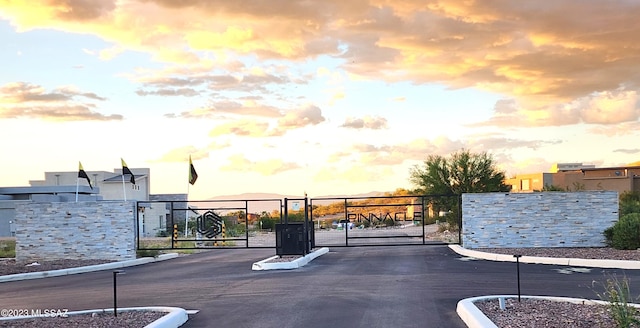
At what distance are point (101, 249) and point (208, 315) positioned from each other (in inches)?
607

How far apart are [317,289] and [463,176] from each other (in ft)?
81.9

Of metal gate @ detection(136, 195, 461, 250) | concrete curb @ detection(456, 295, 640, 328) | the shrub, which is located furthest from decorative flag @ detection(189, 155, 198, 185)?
concrete curb @ detection(456, 295, 640, 328)

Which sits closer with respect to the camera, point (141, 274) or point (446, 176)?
point (141, 274)

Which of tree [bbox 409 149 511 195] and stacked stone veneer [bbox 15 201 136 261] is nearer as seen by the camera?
stacked stone veneer [bbox 15 201 136 261]

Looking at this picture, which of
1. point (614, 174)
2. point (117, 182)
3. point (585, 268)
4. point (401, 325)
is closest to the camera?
point (401, 325)

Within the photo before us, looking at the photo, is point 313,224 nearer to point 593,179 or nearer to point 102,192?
point 102,192

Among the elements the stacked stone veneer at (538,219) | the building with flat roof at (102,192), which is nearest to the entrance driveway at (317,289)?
the stacked stone veneer at (538,219)

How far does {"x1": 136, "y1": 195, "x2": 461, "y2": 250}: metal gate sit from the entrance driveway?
3316 millimetres

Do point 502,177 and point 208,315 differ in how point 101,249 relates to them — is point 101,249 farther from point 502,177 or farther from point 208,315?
point 502,177

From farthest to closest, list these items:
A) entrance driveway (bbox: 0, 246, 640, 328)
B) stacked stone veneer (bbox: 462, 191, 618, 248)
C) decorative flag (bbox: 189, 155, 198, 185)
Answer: decorative flag (bbox: 189, 155, 198, 185)
stacked stone veneer (bbox: 462, 191, 618, 248)
entrance driveway (bbox: 0, 246, 640, 328)

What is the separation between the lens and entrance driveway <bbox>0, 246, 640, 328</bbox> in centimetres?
1116

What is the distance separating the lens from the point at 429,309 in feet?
38.3

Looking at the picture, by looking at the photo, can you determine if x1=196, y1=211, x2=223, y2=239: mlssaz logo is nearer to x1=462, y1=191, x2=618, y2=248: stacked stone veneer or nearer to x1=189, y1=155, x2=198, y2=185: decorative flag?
x1=189, y1=155, x2=198, y2=185: decorative flag

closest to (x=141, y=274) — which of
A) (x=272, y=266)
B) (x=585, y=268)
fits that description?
(x=272, y=266)
